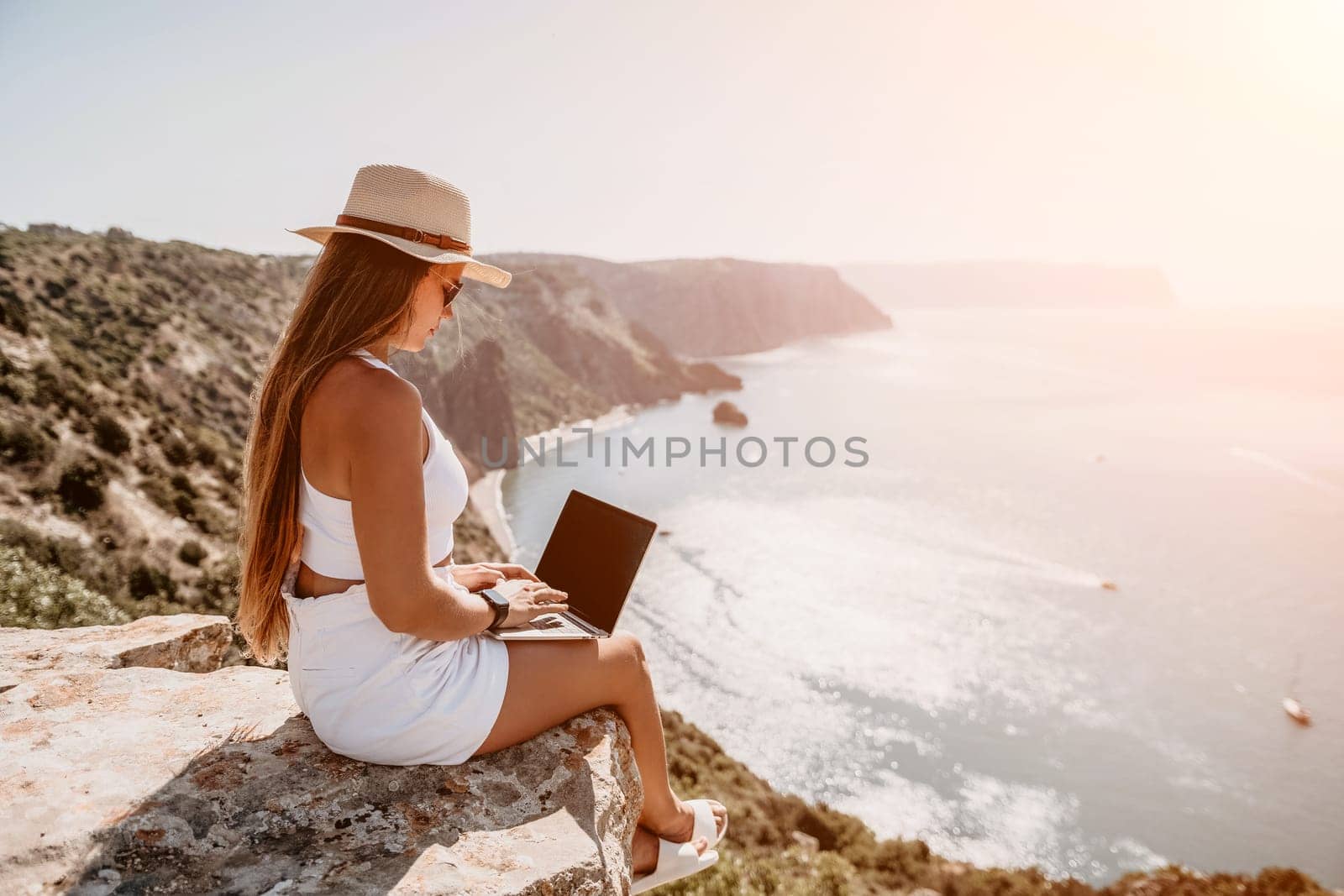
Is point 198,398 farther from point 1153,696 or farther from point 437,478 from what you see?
point 1153,696

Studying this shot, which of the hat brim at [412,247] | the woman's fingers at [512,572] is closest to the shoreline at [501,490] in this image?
the woman's fingers at [512,572]

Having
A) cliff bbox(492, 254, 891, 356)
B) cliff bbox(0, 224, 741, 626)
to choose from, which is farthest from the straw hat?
cliff bbox(492, 254, 891, 356)

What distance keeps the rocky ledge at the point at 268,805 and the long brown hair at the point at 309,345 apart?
73 centimetres

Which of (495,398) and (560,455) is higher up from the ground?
(495,398)

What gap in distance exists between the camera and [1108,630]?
37938 mm

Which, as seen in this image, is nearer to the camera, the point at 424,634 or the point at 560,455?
the point at 424,634

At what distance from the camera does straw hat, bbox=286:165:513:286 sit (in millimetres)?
2018

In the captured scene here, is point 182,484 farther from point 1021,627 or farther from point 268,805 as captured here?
point 1021,627

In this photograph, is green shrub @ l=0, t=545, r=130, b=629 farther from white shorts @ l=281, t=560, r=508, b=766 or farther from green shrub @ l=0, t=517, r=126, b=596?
white shorts @ l=281, t=560, r=508, b=766

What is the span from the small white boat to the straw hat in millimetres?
43340

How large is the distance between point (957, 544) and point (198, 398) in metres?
43.6

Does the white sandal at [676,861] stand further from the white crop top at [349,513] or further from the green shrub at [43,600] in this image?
the green shrub at [43,600]

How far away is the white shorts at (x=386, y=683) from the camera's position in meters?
2.11

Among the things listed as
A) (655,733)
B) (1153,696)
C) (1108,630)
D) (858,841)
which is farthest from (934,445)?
(655,733)
